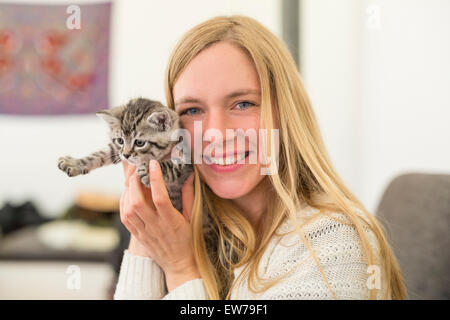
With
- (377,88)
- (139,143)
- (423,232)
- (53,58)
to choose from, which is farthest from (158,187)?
(377,88)

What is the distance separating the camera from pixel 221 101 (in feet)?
2.16

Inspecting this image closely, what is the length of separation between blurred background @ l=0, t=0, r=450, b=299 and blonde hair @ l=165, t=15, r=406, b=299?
0.18ft

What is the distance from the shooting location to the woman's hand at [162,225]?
701 millimetres

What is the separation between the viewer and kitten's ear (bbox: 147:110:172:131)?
667 millimetres

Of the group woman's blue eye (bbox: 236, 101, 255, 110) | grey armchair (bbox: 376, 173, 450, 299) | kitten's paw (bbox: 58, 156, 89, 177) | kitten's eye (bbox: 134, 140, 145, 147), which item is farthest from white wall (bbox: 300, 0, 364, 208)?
kitten's paw (bbox: 58, 156, 89, 177)

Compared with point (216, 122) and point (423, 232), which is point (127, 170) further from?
point (423, 232)

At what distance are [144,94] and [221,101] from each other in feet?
0.55

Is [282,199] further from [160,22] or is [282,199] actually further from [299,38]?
[299,38]

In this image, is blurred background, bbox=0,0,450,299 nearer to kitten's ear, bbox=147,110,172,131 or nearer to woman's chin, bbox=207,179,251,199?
kitten's ear, bbox=147,110,172,131

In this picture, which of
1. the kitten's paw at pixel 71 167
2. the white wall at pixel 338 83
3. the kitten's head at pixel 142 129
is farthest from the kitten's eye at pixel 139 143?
the white wall at pixel 338 83

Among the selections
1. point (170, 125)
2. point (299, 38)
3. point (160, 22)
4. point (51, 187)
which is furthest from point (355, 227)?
point (299, 38)

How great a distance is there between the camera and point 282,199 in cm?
72

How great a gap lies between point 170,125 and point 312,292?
357mm

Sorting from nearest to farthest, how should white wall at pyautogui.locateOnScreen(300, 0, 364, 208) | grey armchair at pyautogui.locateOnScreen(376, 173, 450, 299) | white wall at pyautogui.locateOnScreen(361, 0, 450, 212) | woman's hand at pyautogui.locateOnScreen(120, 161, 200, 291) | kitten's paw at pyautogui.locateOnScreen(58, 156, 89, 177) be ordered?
kitten's paw at pyautogui.locateOnScreen(58, 156, 89, 177), woman's hand at pyautogui.locateOnScreen(120, 161, 200, 291), grey armchair at pyautogui.locateOnScreen(376, 173, 450, 299), white wall at pyautogui.locateOnScreen(361, 0, 450, 212), white wall at pyautogui.locateOnScreen(300, 0, 364, 208)
